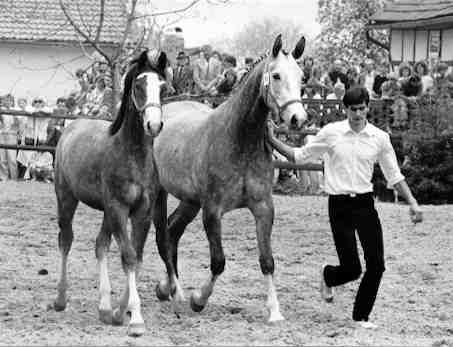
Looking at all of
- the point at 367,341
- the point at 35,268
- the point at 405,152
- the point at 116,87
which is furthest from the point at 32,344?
the point at 405,152

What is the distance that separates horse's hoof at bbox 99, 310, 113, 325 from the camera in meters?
8.34

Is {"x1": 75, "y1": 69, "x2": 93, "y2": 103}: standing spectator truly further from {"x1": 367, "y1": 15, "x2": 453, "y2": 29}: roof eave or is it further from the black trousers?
the black trousers

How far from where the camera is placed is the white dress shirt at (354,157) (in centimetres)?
816

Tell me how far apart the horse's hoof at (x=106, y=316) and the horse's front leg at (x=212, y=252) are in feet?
2.74

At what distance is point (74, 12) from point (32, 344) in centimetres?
2368

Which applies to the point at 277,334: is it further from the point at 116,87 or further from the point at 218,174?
the point at 116,87

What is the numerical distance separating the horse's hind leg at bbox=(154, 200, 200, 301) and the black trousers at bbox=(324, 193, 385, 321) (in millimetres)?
1598

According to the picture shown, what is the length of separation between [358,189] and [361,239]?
405 mm

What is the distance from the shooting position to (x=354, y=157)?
8.16 metres

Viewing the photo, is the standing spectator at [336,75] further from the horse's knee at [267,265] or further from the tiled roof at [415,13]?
the horse's knee at [267,265]

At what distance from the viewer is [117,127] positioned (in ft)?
27.8

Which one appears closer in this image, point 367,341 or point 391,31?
point 367,341

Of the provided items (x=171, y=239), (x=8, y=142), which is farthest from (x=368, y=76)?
(x=171, y=239)

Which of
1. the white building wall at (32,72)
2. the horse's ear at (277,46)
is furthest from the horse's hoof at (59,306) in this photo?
the white building wall at (32,72)
